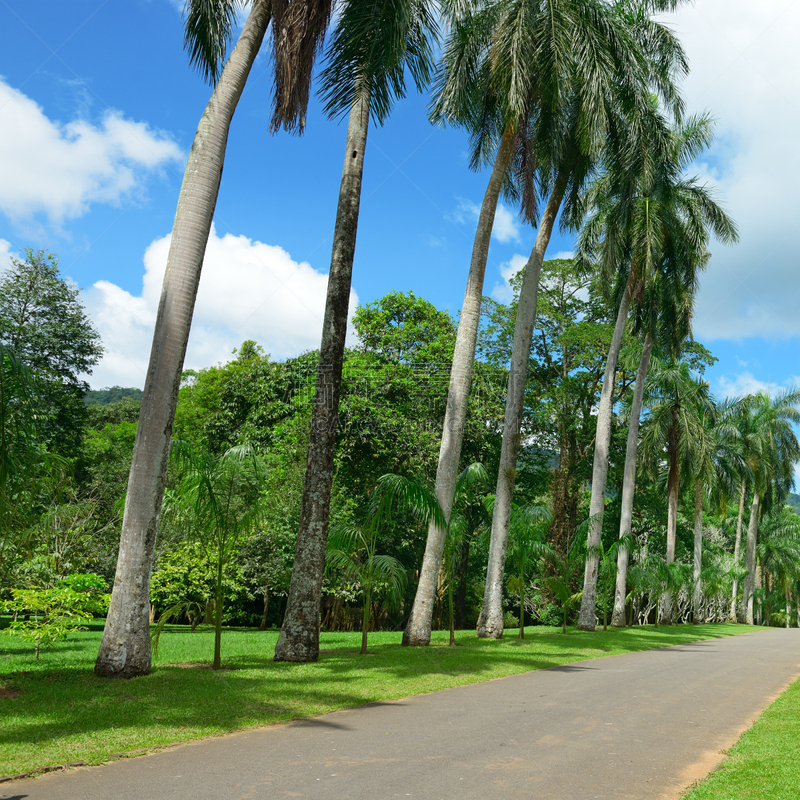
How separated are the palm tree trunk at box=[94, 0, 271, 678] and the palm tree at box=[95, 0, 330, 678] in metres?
0.01

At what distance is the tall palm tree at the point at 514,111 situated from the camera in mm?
16766

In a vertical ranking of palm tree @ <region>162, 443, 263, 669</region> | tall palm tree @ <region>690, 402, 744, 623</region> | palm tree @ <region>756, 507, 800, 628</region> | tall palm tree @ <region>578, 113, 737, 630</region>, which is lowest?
palm tree @ <region>162, 443, 263, 669</region>

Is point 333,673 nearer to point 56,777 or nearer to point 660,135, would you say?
point 56,777

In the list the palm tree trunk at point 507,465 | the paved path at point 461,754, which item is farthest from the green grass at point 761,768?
the palm tree trunk at point 507,465

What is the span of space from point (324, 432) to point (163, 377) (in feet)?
11.2

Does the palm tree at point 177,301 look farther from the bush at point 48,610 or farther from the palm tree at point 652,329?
the palm tree at point 652,329

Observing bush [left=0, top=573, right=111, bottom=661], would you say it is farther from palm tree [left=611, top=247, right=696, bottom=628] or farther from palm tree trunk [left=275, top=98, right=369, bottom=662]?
palm tree [left=611, top=247, right=696, bottom=628]

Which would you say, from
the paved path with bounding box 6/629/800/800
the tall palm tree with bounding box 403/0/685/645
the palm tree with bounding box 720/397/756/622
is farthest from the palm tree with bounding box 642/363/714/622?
the paved path with bounding box 6/629/800/800

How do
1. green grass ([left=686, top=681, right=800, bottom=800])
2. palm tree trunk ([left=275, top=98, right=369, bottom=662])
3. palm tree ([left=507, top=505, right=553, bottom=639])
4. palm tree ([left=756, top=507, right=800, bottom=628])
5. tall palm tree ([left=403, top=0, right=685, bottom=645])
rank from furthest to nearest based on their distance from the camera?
palm tree ([left=756, top=507, right=800, bottom=628]), palm tree ([left=507, top=505, right=553, bottom=639]), tall palm tree ([left=403, top=0, right=685, bottom=645]), palm tree trunk ([left=275, top=98, right=369, bottom=662]), green grass ([left=686, top=681, right=800, bottom=800])

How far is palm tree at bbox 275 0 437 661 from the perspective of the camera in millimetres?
12258

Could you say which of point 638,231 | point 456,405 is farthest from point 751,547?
point 456,405

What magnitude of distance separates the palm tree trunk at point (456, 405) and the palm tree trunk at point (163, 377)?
7587 millimetres

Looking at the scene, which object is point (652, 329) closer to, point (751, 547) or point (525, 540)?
point (525, 540)

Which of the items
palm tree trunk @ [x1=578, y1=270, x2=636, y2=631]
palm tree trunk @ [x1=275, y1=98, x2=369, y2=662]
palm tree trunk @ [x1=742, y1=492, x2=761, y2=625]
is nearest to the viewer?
palm tree trunk @ [x1=275, y1=98, x2=369, y2=662]
